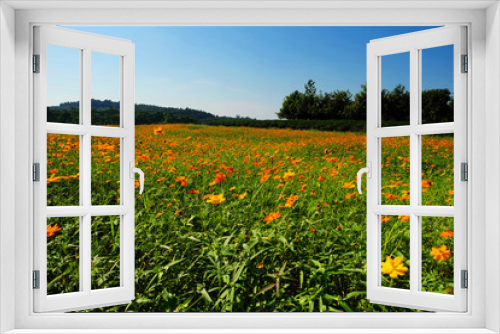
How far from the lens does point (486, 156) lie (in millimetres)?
1690

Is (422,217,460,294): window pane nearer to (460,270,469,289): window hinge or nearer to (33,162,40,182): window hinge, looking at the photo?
(460,270,469,289): window hinge

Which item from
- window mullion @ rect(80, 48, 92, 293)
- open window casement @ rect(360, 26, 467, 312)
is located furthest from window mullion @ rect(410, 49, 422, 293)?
window mullion @ rect(80, 48, 92, 293)

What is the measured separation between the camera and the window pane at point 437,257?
2.27 meters

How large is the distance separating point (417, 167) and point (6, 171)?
6.36 ft

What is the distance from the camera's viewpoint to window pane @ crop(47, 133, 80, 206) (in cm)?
303

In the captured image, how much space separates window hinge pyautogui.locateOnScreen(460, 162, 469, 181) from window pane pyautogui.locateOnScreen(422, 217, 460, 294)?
0.63m

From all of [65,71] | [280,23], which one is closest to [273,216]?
[280,23]

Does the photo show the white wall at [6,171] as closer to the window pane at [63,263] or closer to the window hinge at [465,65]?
the window pane at [63,263]

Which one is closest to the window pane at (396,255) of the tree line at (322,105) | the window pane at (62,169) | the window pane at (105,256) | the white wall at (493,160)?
the white wall at (493,160)

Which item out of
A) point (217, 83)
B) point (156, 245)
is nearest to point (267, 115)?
point (217, 83)

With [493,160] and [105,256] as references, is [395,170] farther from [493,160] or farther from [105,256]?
[105,256]

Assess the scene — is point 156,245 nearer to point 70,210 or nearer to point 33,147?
point 70,210

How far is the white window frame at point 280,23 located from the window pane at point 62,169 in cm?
132

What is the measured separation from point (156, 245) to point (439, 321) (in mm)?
1955
